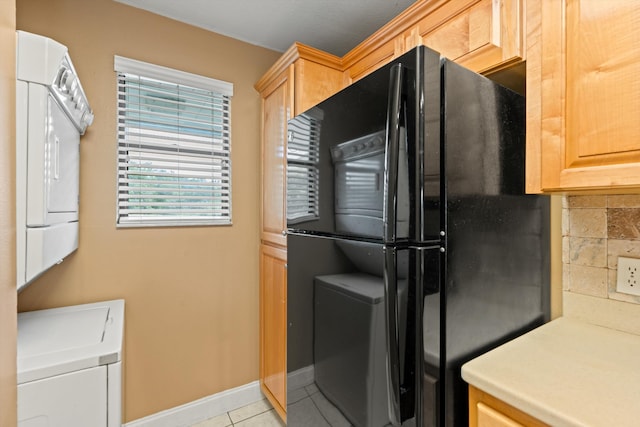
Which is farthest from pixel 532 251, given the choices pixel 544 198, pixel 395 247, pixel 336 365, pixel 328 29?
pixel 328 29

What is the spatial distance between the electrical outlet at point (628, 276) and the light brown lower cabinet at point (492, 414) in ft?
2.36

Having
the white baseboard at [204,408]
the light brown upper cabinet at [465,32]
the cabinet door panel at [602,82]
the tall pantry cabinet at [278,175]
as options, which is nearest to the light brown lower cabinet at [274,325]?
the tall pantry cabinet at [278,175]

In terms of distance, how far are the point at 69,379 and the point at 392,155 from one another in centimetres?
130

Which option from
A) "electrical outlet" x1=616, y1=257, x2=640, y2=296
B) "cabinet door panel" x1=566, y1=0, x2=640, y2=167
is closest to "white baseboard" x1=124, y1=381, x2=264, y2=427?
"electrical outlet" x1=616, y1=257, x2=640, y2=296

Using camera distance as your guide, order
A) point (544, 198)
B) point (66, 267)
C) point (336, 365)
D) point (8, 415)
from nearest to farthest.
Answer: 1. point (8, 415)
2. point (336, 365)
3. point (544, 198)
4. point (66, 267)

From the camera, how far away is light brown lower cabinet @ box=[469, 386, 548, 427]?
759mm

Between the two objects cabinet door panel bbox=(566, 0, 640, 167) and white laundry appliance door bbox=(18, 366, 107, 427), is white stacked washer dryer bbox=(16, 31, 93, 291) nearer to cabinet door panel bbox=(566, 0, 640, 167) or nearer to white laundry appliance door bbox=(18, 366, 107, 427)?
white laundry appliance door bbox=(18, 366, 107, 427)

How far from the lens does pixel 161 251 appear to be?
194 centimetres

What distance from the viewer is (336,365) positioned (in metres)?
1.13

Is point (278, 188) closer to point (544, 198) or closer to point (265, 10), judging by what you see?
point (265, 10)

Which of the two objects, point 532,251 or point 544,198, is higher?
point 544,198

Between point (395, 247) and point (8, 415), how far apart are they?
0.87 metres

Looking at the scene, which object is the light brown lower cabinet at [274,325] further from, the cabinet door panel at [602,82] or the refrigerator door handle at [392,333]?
the cabinet door panel at [602,82]

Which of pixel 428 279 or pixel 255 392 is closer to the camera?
pixel 428 279
